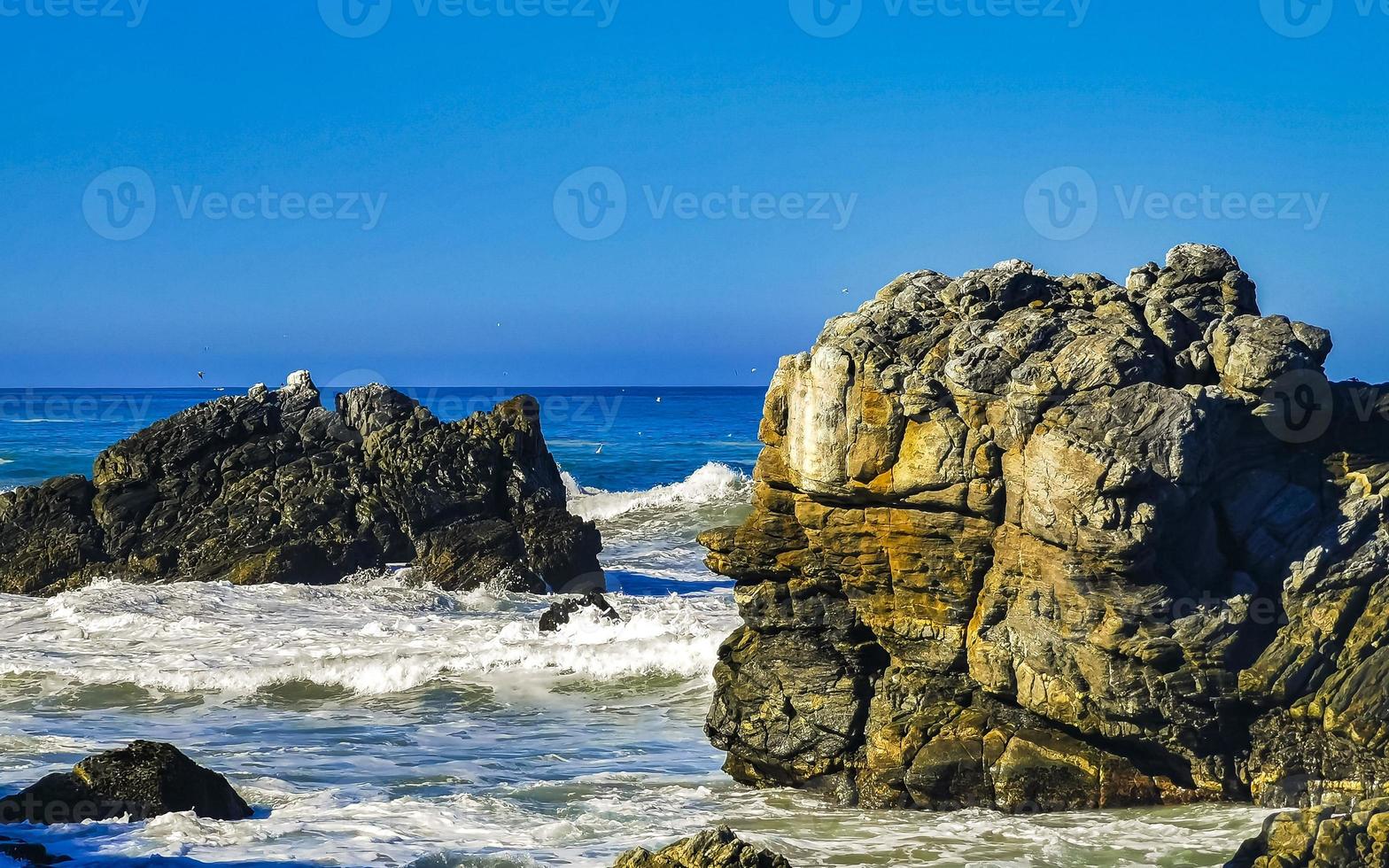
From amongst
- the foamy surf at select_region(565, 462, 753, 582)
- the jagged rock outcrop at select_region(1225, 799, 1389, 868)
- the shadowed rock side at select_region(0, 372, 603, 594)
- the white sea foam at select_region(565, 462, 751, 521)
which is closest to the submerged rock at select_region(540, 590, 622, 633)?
the shadowed rock side at select_region(0, 372, 603, 594)

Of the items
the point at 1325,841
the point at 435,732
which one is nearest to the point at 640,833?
the point at 435,732

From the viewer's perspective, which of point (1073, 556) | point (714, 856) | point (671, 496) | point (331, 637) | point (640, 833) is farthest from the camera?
point (671, 496)

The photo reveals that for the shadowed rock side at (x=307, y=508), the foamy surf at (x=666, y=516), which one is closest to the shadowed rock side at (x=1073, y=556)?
the shadowed rock side at (x=307, y=508)

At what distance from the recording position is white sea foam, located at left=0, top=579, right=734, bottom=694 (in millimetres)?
16906

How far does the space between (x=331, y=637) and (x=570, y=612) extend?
3.29 meters

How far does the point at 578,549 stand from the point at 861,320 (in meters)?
13.8

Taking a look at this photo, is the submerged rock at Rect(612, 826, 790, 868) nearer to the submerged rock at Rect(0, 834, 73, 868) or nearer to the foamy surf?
the submerged rock at Rect(0, 834, 73, 868)

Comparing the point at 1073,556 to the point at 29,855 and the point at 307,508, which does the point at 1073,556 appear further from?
the point at 307,508

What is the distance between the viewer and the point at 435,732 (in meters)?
14.3

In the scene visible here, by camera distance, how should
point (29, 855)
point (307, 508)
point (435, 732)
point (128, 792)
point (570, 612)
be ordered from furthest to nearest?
point (307, 508) → point (570, 612) → point (435, 732) → point (128, 792) → point (29, 855)

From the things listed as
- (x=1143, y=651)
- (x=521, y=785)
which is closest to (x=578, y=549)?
(x=521, y=785)

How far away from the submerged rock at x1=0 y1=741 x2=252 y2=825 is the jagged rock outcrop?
293 inches

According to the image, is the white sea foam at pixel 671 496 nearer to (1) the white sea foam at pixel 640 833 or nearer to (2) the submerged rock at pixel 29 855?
(1) the white sea foam at pixel 640 833

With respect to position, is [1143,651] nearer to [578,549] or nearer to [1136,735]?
[1136,735]
